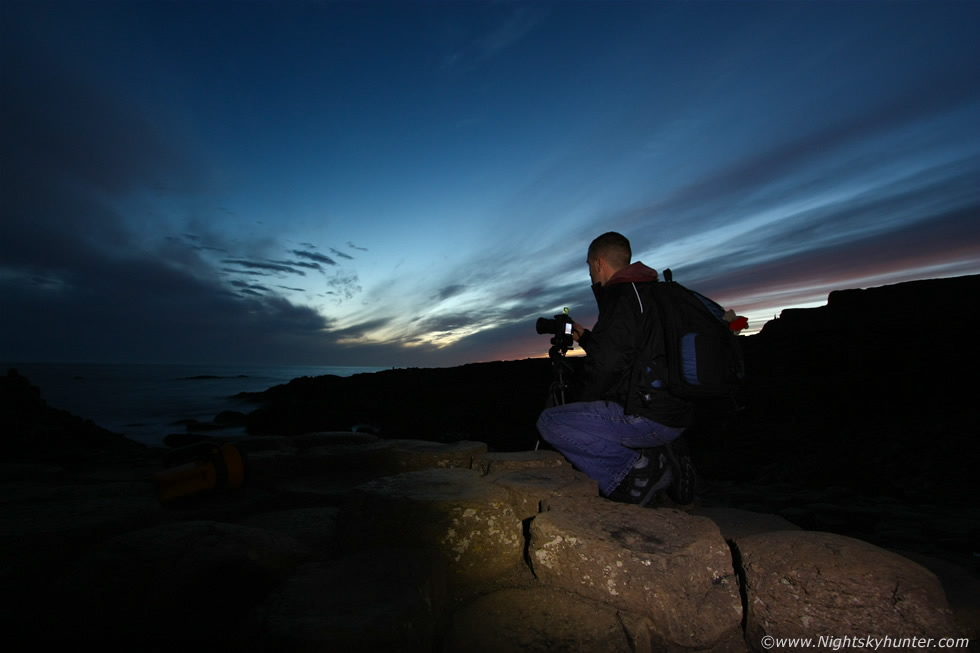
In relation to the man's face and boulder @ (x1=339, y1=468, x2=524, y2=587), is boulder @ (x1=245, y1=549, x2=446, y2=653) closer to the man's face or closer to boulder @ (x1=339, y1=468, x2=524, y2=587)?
boulder @ (x1=339, y1=468, x2=524, y2=587)

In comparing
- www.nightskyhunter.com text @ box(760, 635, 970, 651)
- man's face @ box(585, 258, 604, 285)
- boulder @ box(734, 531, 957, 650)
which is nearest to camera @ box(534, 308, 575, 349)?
man's face @ box(585, 258, 604, 285)

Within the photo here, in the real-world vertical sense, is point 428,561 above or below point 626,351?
below

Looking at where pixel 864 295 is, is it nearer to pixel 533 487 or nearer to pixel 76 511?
pixel 533 487

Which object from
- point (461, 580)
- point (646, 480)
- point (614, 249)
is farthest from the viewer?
point (614, 249)

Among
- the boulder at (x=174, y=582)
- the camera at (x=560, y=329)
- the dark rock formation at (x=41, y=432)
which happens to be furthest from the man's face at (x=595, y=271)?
the dark rock formation at (x=41, y=432)

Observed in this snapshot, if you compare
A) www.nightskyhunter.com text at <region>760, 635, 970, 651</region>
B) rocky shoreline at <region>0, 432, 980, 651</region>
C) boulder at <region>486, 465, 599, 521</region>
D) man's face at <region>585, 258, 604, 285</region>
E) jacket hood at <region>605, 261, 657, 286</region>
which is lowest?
www.nightskyhunter.com text at <region>760, 635, 970, 651</region>

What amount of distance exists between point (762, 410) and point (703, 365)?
497 inches

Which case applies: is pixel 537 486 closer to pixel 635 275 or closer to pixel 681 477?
pixel 681 477

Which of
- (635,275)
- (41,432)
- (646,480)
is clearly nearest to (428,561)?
(646,480)

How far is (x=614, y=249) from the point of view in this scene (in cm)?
296

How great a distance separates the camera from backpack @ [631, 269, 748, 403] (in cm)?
232

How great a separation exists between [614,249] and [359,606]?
8.59 feet

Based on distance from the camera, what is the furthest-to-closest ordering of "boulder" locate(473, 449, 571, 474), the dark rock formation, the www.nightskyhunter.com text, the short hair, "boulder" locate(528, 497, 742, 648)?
the dark rock formation
the short hair
"boulder" locate(473, 449, 571, 474)
"boulder" locate(528, 497, 742, 648)
the www.nightskyhunter.com text

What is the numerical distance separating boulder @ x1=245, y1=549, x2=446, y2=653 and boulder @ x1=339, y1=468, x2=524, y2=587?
15 cm
